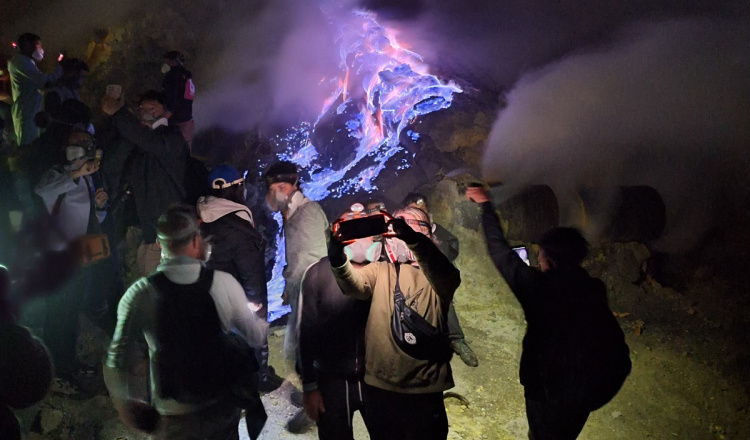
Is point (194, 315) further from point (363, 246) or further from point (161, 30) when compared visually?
point (161, 30)

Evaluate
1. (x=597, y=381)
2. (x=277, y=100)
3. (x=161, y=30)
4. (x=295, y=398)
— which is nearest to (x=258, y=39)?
(x=277, y=100)

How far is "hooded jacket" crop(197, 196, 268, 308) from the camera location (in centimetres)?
384

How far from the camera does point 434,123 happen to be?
A: 29.2 ft

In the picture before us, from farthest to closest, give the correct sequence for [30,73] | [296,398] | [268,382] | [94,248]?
[30,73] → [268,382] → [296,398] → [94,248]

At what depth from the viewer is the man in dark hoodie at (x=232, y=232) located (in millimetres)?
3842

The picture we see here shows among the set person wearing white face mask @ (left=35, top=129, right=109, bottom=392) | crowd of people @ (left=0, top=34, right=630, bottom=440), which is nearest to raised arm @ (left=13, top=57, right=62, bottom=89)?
crowd of people @ (left=0, top=34, right=630, bottom=440)

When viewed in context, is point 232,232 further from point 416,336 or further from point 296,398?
point 416,336

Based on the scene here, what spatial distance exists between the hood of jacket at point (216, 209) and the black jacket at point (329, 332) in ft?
4.52

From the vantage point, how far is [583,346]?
8.99 ft

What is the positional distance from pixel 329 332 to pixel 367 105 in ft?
24.7

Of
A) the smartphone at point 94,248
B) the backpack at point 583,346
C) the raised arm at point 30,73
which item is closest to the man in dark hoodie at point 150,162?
the smartphone at point 94,248

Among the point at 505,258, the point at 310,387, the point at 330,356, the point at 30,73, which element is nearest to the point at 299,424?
the point at 310,387

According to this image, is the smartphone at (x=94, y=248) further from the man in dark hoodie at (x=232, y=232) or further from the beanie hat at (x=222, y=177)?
the beanie hat at (x=222, y=177)

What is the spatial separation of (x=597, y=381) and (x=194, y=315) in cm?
267
